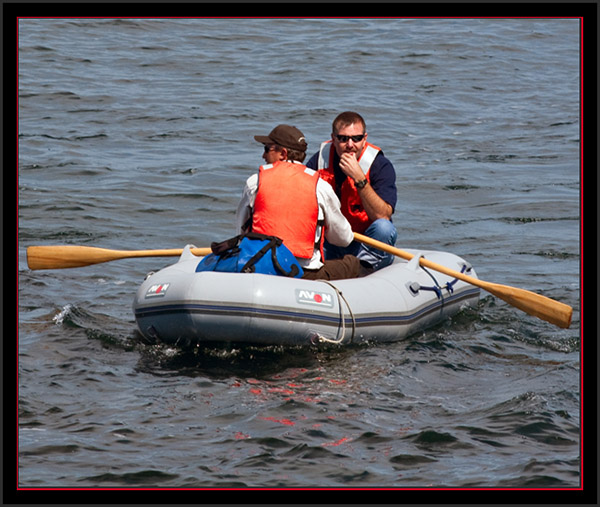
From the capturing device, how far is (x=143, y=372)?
5.41 m

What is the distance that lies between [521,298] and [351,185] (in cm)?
134

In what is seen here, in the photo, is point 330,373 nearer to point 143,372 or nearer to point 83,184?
point 143,372

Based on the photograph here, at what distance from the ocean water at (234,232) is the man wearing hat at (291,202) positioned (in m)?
0.66

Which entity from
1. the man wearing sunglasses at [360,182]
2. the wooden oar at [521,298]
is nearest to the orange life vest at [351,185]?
the man wearing sunglasses at [360,182]

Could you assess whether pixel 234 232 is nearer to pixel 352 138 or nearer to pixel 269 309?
pixel 352 138

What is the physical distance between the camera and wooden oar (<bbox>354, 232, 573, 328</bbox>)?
5.89 m

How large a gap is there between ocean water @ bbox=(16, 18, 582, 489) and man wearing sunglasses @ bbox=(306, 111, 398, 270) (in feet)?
2.42

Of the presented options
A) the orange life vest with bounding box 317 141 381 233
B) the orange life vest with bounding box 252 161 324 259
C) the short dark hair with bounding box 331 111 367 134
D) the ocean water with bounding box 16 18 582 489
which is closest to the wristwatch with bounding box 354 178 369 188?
the orange life vest with bounding box 317 141 381 233

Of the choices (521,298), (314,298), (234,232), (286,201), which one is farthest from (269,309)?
(234,232)

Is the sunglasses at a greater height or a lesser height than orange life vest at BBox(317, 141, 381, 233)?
greater

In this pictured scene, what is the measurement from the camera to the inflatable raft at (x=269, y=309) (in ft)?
17.7

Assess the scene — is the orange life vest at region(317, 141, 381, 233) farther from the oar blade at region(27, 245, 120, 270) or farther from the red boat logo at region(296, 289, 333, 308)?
the oar blade at region(27, 245, 120, 270)

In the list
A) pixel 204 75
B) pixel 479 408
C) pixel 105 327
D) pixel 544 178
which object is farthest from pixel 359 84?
pixel 479 408

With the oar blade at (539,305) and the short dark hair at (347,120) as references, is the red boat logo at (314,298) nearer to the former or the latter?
the oar blade at (539,305)
